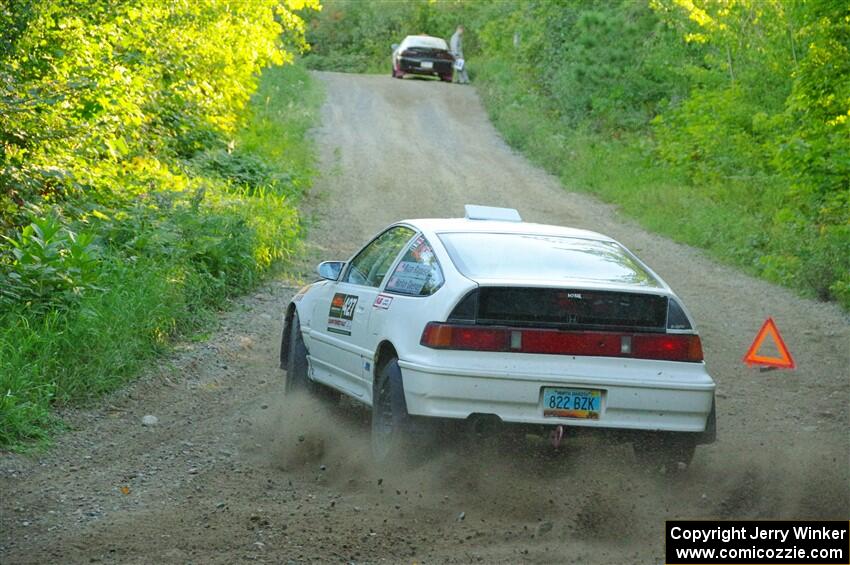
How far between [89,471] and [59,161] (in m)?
5.05

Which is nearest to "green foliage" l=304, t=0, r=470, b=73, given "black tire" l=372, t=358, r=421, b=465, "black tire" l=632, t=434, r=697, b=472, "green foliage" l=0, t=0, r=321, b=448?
"green foliage" l=0, t=0, r=321, b=448

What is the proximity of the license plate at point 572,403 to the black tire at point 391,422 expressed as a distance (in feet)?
2.43

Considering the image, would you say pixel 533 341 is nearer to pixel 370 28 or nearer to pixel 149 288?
pixel 149 288

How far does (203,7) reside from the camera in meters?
16.0

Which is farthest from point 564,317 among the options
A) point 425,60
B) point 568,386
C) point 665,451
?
point 425,60

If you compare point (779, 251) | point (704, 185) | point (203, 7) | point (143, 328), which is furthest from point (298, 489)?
point (704, 185)

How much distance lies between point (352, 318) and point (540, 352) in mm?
1764

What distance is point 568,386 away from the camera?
6.40m

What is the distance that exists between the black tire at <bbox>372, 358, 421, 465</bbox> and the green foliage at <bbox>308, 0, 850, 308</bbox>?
27.8ft

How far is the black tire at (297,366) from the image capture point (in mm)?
8742

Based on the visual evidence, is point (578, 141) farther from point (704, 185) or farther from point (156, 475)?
point (156, 475)

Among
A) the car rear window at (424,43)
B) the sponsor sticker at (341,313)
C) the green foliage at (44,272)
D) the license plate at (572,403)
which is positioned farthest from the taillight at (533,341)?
the car rear window at (424,43)

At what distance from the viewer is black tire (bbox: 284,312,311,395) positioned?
8.74 m

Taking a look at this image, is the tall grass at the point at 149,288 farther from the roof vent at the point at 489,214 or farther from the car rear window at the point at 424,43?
the car rear window at the point at 424,43
